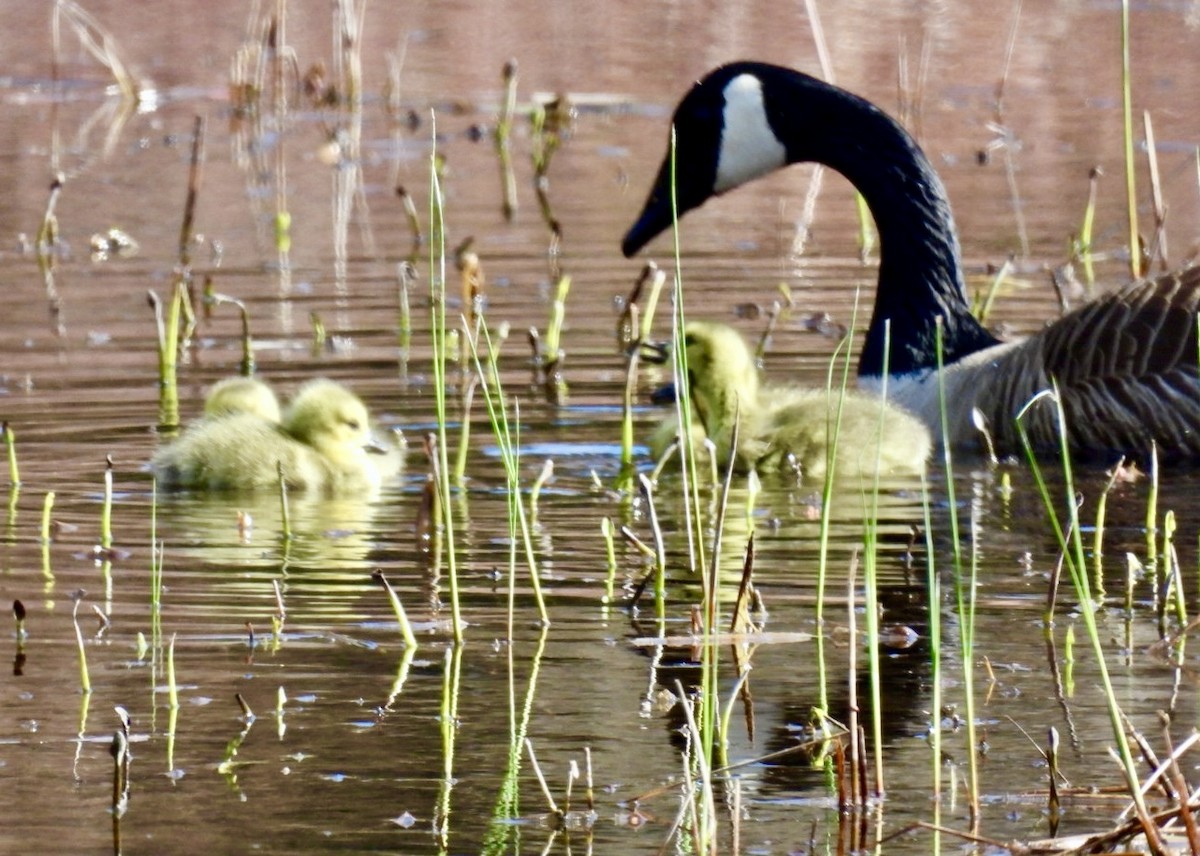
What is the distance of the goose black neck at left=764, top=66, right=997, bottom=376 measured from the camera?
360 inches

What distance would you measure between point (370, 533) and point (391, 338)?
3.20 metres

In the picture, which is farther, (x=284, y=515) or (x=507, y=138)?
(x=507, y=138)

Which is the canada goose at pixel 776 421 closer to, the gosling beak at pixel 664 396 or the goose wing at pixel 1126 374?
the gosling beak at pixel 664 396

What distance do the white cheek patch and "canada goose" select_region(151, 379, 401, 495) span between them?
2833mm

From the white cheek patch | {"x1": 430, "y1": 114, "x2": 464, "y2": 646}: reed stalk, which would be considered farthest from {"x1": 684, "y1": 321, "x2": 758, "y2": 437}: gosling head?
{"x1": 430, "y1": 114, "x2": 464, "y2": 646}: reed stalk

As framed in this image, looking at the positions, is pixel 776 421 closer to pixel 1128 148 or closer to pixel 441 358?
pixel 1128 148

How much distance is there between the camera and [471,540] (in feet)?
22.0

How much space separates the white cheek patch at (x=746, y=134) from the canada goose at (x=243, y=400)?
9.09 ft

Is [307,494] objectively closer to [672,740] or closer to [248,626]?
[248,626]

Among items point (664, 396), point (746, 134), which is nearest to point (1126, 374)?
point (664, 396)

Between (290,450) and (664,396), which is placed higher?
(664,396)

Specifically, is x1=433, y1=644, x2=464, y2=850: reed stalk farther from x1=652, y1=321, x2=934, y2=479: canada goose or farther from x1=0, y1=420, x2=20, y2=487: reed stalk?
x1=652, y1=321, x2=934, y2=479: canada goose

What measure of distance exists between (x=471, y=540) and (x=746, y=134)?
3667mm

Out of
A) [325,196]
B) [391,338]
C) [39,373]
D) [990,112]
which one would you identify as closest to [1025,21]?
[990,112]
